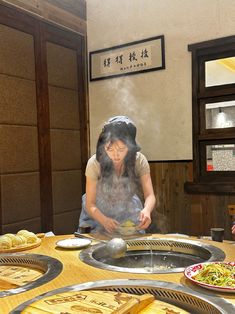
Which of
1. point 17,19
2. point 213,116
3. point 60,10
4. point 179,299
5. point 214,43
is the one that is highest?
point 60,10

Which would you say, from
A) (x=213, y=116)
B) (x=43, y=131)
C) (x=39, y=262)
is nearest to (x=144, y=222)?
(x=39, y=262)

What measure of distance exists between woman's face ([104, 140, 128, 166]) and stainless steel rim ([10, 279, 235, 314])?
58.1 inches

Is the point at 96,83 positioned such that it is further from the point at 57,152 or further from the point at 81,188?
the point at 81,188

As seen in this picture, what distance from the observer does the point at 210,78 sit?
403cm

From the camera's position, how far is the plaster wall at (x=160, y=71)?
157 inches

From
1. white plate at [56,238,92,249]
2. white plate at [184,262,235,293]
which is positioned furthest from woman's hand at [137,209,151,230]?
white plate at [184,262,235,293]

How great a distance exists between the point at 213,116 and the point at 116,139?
1.76 metres

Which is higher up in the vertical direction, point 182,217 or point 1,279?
point 1,279

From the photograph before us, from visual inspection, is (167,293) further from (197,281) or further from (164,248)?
(164,248)

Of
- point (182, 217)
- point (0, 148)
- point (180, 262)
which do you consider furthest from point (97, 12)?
point (180, 262)

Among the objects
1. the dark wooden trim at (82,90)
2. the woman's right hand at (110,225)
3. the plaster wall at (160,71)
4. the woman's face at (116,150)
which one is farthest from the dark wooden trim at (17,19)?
the woman's right hand at (110,225)

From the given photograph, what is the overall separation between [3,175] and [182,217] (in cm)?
210

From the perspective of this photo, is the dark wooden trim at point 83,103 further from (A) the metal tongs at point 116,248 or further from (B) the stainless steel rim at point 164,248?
(A) the metal tongs at point 116,248

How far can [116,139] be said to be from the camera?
2680 mm
